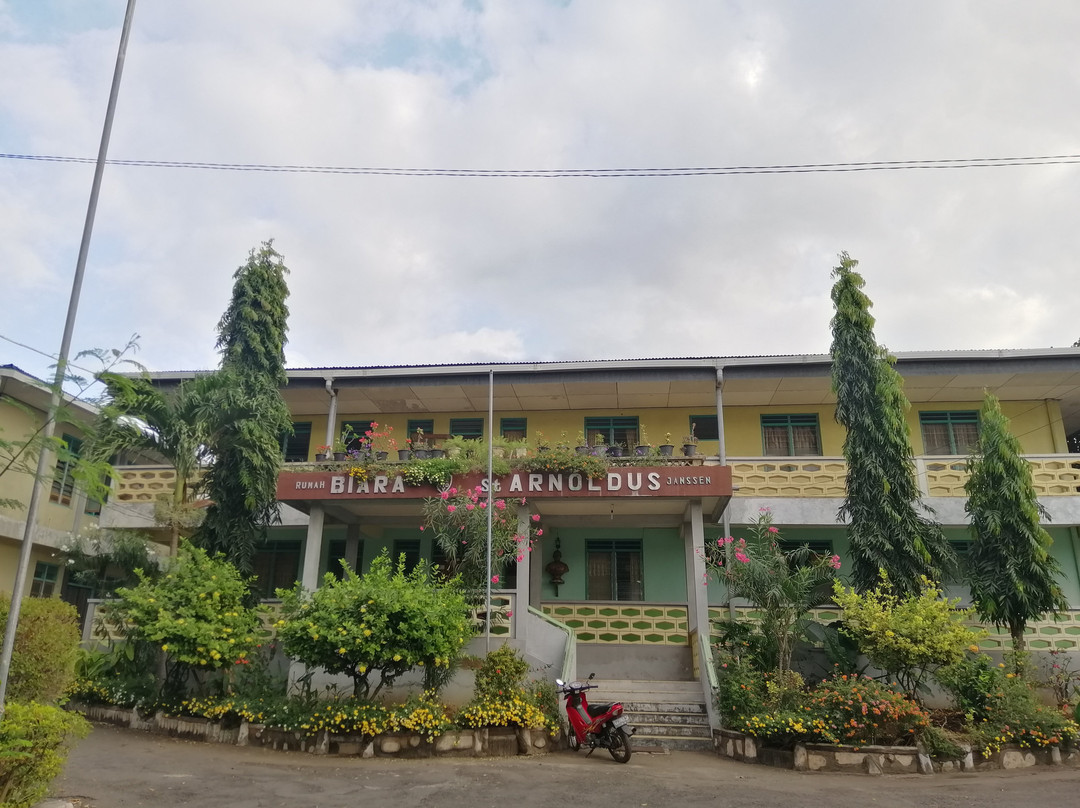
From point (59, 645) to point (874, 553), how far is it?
1163cm

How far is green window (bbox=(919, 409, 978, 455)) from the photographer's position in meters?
18.4

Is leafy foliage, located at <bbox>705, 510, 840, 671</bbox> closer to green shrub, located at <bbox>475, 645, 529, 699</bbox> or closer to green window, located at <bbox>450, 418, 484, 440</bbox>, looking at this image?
green shrub, located at <bbox>475, 645, 529, 699</bbox>

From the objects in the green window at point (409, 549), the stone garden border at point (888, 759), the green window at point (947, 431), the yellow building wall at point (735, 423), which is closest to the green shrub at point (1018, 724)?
the stone garden border at point (888, 759)

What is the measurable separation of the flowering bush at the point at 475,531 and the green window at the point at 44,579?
10402mm

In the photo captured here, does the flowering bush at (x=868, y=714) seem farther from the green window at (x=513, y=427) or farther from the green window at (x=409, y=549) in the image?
the green window at (x=513, y=427)

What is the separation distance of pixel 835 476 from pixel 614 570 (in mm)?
5049

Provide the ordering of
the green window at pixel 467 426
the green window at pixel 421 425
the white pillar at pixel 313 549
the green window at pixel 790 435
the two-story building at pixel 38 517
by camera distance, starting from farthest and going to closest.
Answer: the green window at pixel 421 425
the green window at pixel 467 426
the green window at pixel 790 435
the two-story building at pixel 38 517
the white pillar at pixel 313 549

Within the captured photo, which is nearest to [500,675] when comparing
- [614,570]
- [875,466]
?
[614,570]

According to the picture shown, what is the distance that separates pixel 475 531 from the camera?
13.2m

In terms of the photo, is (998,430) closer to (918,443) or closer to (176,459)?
(918,443)

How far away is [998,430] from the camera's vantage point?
1334 centimetres

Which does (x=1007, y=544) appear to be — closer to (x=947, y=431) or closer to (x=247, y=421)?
(x=947, y=431)

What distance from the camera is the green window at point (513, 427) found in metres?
19.4

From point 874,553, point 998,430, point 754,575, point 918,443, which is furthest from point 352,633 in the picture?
point 918,443
